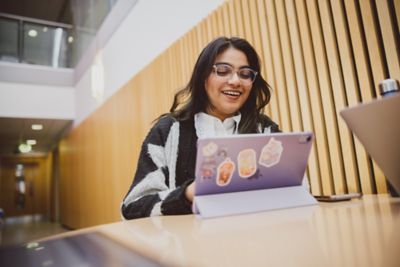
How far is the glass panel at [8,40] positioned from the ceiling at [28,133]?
137 centimetres

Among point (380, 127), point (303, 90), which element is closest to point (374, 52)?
point (303, 90)

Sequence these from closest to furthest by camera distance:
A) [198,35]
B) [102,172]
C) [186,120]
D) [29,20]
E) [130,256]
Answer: [130,256]
[186,120]
[198,35]
[102,172]
[29,20]

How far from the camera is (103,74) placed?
5680mm

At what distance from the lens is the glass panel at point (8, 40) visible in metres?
6.65

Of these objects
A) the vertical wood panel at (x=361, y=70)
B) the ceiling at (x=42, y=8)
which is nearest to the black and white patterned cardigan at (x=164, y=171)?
the vertical wood panel at (x=361, y=70)

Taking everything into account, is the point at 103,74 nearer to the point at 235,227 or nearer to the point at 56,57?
the point at 56,57

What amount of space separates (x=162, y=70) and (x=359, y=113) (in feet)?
10.3

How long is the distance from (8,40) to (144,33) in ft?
14.5

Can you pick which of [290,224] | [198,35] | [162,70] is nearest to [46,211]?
[162,70]

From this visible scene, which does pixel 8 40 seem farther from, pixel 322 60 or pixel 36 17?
pixel 322 60

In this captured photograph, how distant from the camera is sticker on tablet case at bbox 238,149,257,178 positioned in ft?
2.89

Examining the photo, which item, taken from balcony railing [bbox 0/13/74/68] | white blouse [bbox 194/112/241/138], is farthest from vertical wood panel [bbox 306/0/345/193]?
balcony railing [bbox 0/13/74/68]

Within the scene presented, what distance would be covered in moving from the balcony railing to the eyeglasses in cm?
668

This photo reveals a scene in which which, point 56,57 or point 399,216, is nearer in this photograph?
point 399,216
